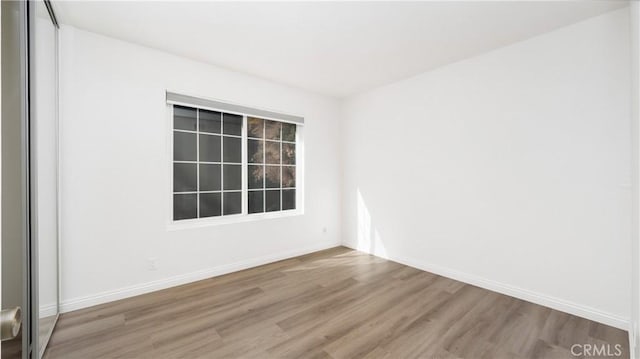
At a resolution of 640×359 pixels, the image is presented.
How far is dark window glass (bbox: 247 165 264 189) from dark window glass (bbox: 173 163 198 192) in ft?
2.40

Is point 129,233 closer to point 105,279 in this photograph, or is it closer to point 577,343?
point 105,279

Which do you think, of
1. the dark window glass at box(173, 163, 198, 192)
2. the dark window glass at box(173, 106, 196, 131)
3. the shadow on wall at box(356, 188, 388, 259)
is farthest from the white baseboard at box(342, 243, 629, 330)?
the dark window glass at box(173, 106, 196, 131)

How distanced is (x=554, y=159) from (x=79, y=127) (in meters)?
4.35

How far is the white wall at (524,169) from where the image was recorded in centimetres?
234

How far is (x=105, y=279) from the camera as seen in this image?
2709 mm

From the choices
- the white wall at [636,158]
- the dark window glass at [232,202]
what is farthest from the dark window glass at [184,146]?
the white wall at [636,158]

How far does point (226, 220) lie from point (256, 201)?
51cm

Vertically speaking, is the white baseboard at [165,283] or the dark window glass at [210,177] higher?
the dark window glass at [210,177]

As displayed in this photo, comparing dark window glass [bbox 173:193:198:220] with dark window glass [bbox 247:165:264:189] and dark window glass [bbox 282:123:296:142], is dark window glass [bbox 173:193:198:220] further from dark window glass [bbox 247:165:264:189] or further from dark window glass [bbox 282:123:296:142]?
dark window glass [bbox 282:123:296:142]

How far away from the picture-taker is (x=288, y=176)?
433 centimetres

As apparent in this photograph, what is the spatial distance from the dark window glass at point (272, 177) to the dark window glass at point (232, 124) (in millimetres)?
666

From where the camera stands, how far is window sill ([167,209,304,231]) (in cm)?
323

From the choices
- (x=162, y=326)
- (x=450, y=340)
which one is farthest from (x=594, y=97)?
(x=162, y=326)

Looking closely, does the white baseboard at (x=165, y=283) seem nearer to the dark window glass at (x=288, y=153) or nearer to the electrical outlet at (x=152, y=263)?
the electrical outlet at (x=152, y=263)
